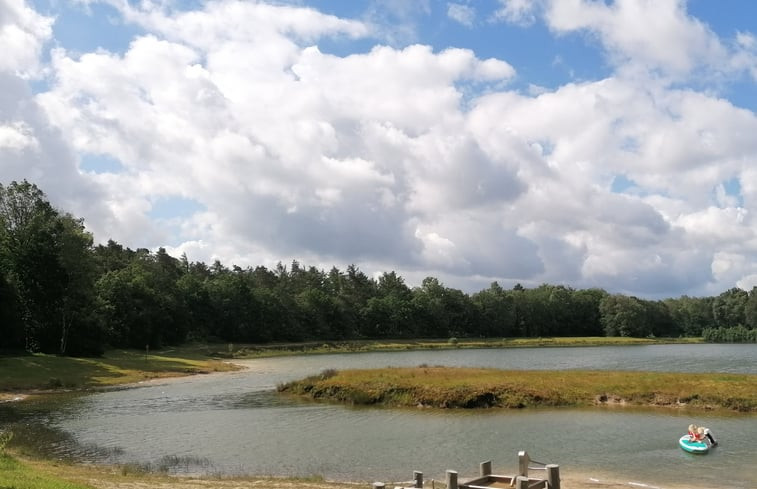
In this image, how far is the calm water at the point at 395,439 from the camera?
1102 inches

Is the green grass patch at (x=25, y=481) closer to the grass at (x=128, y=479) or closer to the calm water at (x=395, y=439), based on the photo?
the grass at (x=128, y=479)

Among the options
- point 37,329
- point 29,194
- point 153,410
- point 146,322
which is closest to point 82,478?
point 153,410

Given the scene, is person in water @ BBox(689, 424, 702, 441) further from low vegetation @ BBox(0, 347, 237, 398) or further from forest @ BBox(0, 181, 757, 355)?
forest @ BBox(0, 181, 757, 355)

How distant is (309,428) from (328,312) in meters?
150

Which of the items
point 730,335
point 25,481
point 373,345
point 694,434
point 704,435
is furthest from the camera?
point 730,335

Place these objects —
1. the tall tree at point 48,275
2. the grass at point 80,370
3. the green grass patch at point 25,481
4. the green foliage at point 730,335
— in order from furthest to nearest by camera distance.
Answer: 1. the green foliage at point 730,335
2. the tall tree at point 48,275
3. the grass at point 80,370
4. the green grass patch at point 25,481

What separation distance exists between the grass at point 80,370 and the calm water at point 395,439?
15.3 meters

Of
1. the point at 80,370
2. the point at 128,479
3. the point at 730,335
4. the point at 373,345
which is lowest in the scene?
the point at 128,479

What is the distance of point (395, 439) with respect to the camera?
3525 centimetres

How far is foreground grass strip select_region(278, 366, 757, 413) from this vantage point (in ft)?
147

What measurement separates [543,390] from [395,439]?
1701cm

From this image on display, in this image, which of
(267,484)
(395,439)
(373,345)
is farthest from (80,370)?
(373,345)

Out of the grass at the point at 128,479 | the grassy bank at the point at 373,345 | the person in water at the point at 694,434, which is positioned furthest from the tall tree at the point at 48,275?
the person in water at the point at 694,434

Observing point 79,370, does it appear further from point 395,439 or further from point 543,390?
point 543,390
